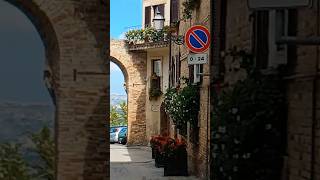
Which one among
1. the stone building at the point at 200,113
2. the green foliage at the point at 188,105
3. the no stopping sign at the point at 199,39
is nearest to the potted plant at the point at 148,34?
the stone building at the point at 200,113

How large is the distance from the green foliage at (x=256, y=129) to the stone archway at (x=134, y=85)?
2674 centimetres

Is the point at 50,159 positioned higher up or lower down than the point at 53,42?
lower down

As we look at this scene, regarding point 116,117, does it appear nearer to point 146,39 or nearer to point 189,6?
point 146,39

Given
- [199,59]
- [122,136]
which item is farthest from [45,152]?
[122,136]

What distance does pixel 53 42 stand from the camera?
9836mm

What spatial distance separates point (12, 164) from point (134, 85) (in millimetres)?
24051

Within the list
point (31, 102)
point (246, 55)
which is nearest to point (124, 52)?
point (31, 102)

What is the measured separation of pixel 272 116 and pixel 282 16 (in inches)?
106

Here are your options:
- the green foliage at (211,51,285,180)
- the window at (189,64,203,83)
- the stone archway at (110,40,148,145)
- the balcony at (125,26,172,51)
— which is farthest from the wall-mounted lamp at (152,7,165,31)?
the green foliage at (211,51,285,180)

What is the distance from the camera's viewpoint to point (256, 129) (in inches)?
249

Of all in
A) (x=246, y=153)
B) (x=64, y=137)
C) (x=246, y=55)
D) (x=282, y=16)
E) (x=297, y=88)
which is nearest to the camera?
(x=282, y=16)

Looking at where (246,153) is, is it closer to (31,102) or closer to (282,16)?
(282,16)

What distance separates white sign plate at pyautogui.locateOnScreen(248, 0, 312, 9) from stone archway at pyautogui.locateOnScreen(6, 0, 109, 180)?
635cm

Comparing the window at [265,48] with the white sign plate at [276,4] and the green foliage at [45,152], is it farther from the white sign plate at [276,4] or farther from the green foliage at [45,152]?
the green foliage at [45,152]
